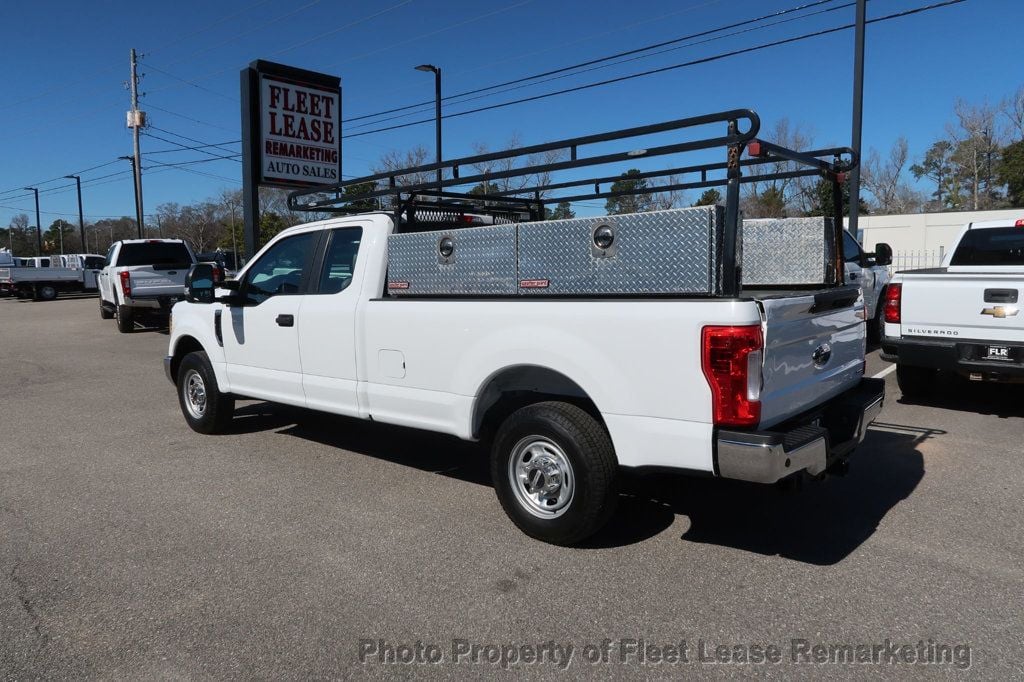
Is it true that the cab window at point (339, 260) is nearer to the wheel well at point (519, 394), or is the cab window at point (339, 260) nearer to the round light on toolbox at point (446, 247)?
the round light on toolbox at point (446, 247)

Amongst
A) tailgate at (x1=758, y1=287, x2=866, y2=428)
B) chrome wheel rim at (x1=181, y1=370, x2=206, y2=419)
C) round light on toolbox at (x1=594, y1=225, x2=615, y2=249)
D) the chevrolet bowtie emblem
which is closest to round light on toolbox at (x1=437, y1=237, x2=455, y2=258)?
round light on toolbox at (x1=594, y1=225, x2=615, y2=249)

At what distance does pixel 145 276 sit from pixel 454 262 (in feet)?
47.0

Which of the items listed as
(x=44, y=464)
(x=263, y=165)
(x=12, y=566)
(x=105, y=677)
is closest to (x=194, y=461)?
(x=44, y=464)

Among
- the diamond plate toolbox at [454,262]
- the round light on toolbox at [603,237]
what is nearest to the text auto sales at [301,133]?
the diamond plate toolbox at [454,262]

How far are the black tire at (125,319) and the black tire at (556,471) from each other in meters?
15.1

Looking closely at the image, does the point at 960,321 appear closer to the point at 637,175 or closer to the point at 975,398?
the point at 975,398

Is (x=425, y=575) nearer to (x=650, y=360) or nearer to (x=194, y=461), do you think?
(x=650, y=360)

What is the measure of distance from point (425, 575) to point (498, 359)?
1234 millimetres

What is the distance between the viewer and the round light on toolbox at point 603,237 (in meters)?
3.96

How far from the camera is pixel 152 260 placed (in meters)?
17.2

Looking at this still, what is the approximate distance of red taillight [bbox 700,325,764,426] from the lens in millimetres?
3365

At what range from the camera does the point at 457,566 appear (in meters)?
3.94

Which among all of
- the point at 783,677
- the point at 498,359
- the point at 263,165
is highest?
the point at 263,165

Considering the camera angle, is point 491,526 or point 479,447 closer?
point 491,526
